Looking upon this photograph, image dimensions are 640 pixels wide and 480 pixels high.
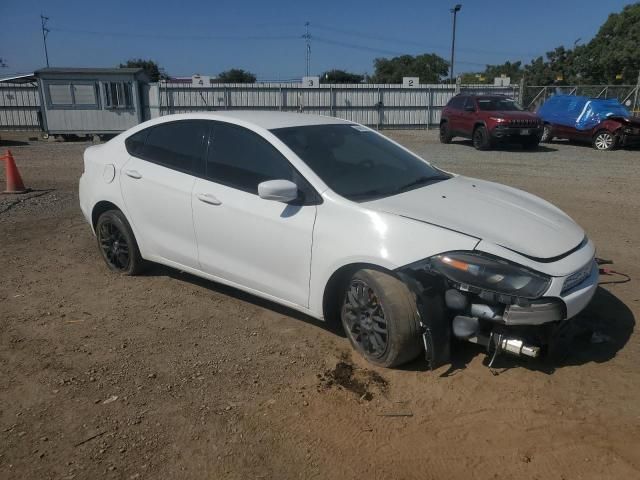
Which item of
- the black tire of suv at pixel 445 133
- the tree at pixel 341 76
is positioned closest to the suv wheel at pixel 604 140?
the black tire of suv at pixel 445 133

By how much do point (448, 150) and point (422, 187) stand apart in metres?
14.4

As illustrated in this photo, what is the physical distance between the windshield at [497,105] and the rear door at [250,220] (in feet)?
49.3

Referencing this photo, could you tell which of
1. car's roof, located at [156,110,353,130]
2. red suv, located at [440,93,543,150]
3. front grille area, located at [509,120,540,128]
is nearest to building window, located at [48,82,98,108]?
red suv, located at [440,93,543,150]

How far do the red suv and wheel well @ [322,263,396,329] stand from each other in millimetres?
14617

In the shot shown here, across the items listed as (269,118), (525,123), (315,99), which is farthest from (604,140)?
(269,118)

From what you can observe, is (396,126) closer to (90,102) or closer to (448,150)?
(448,150)

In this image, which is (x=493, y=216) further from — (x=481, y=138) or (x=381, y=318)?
(x=481, y=138)

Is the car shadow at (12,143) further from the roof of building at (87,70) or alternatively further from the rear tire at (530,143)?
the rear tire at (530,143)

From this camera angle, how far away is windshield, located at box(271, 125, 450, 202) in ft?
12.8

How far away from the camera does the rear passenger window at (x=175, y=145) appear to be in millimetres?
4527

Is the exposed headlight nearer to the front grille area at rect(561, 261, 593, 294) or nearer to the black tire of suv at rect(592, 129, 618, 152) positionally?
the front grille area at rect(561, 261, 593, 294)

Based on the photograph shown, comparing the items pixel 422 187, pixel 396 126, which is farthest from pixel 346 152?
pixel 396 126

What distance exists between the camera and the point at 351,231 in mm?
3516

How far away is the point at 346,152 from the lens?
14.1 ft
